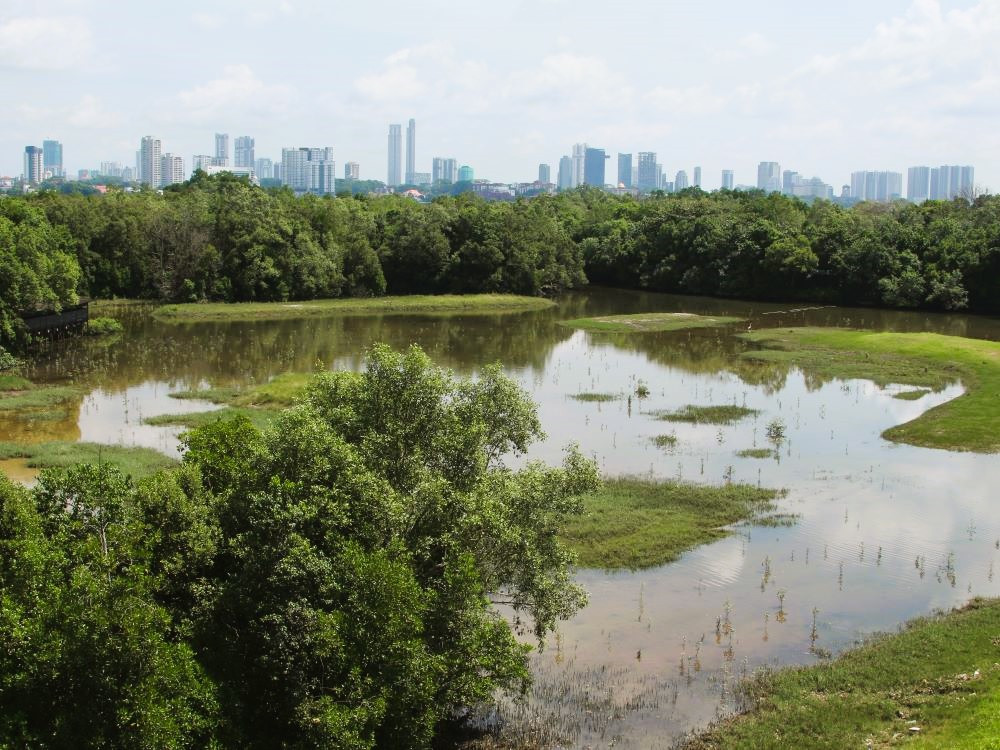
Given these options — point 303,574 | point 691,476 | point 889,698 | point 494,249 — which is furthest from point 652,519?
point 494,249

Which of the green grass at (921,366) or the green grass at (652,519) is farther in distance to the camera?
the green grass at (921,366)

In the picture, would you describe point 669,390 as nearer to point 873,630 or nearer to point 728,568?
point 728,568

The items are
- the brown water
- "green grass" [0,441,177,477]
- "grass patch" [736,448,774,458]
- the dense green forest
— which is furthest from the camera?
the dense green forest

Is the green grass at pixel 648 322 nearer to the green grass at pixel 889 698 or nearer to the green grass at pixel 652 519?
the green grass at pixel 652 519

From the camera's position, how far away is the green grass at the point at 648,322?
76.2 metres

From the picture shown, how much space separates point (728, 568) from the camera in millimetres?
29141

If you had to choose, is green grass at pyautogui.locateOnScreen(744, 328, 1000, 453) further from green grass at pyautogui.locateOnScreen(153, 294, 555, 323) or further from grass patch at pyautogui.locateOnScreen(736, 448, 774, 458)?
green grass at pyautogui.locateOnScreen(153, 294, 555, 323)

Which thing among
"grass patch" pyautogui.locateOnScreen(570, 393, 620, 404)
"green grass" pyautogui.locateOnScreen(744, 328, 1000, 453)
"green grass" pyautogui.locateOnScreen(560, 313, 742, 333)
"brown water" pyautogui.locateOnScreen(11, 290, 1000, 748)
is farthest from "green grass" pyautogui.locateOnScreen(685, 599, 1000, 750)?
"green grass" pyautogui.locateOnScreen(560, 313, 742, 333)

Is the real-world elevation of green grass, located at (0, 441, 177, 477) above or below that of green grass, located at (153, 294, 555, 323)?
below

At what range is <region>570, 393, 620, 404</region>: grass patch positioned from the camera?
50.5 metres

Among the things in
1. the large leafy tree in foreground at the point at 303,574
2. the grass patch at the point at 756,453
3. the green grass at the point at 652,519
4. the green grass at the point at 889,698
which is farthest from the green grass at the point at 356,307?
the green grass at the point at 889,698

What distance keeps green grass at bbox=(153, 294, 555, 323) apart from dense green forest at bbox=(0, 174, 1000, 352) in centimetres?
287

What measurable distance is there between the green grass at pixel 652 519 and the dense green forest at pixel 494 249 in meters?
53.1

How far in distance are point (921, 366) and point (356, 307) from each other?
4495 centimetres
